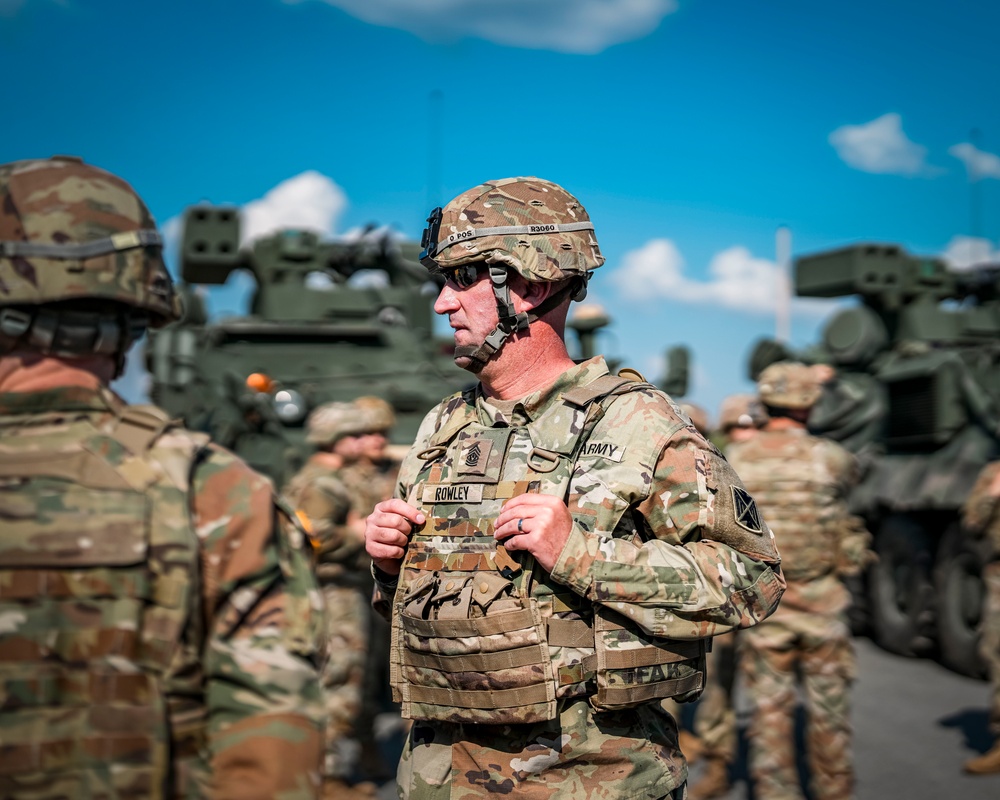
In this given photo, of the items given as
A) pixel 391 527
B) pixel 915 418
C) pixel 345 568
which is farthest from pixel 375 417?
pixel 915 418

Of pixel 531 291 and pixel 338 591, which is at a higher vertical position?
pixel 531 291

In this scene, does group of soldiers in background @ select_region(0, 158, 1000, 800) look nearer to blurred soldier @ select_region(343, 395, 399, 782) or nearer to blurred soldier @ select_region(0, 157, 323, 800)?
blurred soldier @ select_region(0, 157, 323, 800)

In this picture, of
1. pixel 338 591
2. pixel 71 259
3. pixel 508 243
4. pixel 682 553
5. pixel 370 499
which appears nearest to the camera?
pixel 71 259

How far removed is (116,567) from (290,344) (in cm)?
976

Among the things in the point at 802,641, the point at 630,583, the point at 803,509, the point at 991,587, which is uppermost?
the point at 630,583

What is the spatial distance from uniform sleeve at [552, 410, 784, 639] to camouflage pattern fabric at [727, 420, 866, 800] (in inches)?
134

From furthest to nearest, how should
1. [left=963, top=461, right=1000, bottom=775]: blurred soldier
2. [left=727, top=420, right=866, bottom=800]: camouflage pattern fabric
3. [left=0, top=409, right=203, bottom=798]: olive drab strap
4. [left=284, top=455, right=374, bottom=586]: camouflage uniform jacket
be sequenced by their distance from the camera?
[left=963, top=461, right=1000, bottom=775]: blurred soldier, [left=284, top=455, right=374, bottom=586]: camouflage uniform jacket, [left=727, top=420, right=866, bottom=800]: camouflage pattern fabric, [left=0, top=409, right=203, bottom=798]: olive drab strap

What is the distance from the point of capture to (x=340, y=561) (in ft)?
21.3

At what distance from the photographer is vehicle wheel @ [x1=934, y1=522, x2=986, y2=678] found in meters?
9.88

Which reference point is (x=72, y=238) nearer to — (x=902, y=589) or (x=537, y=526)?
(x=537, y=526)

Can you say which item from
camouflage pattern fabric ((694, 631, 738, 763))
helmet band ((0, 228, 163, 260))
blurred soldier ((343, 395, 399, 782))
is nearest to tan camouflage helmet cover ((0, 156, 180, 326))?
helmet band ((0, 228, 163, 260))

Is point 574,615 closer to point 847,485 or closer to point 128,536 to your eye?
point 128,536

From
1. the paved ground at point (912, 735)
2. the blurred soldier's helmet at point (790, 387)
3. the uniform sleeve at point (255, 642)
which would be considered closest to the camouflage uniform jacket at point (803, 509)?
the blurred soldier's helmet at point (790, 387)

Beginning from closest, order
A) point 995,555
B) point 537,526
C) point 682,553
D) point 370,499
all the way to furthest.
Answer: point 537,526 → point 682,553 → point 995,555 → point 370,499
